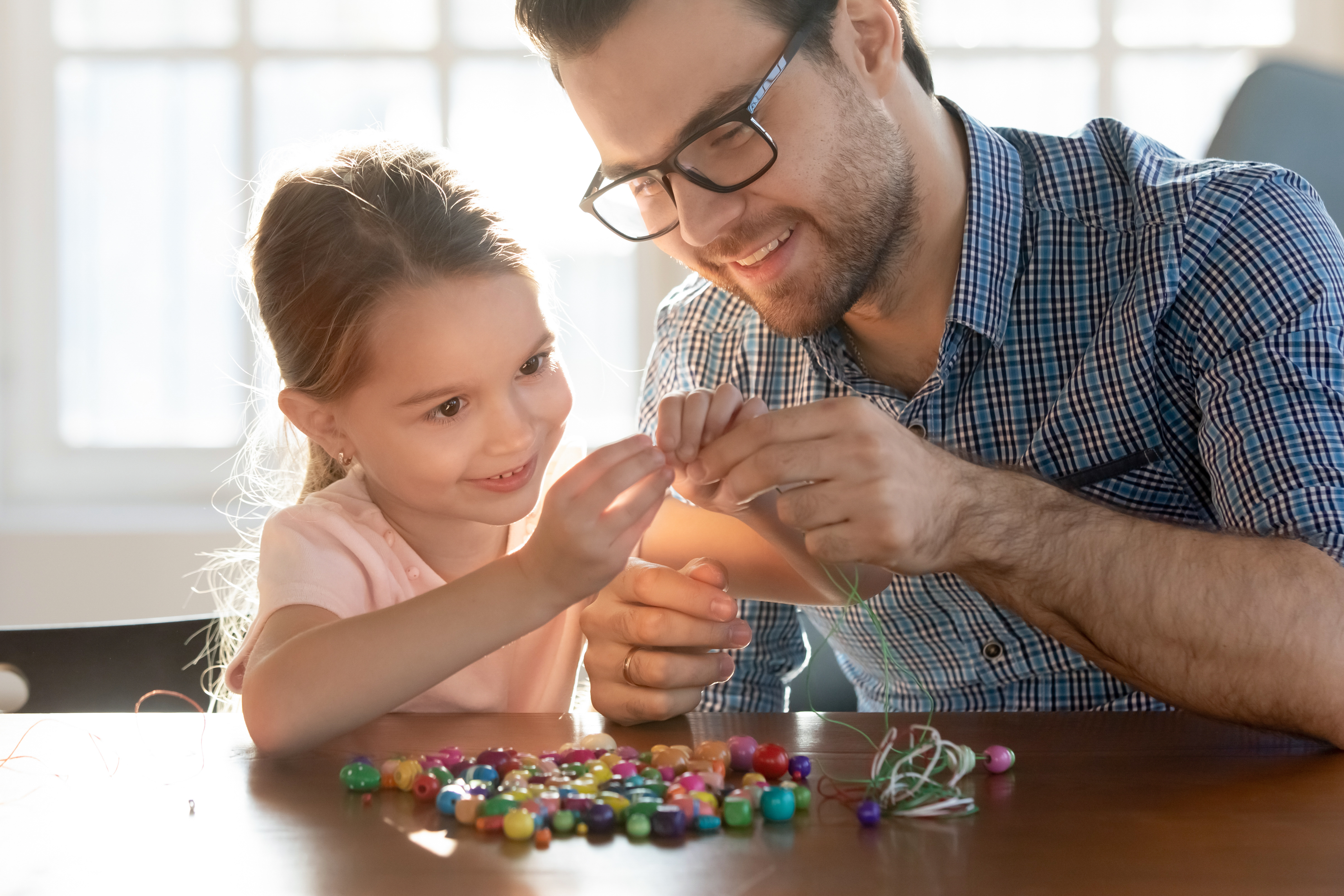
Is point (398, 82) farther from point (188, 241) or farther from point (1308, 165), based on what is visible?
point (1308, 165)

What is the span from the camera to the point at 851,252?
1.47 metres

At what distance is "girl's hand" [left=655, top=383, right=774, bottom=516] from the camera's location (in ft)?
3.75

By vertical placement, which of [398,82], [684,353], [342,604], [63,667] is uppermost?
[398,82]

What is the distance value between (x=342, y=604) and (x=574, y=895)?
683mm

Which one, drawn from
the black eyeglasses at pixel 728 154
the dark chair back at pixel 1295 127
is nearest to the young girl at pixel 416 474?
the black eyeglasses at pixel 728 154

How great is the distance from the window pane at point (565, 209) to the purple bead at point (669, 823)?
2566 mm

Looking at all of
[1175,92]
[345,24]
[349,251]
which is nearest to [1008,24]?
[1175,92]

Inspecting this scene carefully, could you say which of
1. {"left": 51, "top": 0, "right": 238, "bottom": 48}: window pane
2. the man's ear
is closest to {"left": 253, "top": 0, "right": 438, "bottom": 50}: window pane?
{"left": 51, "top": 0, "right": 238, "bottom": 48}: window pane

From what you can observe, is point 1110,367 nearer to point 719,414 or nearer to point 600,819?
point 719,414

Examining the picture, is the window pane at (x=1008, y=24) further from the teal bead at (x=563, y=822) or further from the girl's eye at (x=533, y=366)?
the teal bead at (x=563, y=822)

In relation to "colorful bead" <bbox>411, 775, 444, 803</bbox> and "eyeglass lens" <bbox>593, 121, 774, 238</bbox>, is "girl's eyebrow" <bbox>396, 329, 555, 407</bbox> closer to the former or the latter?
"eyeglass lens" <bbox>593, 121, 774, 238</bbox>

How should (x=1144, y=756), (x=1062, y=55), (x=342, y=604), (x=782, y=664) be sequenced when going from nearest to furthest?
1. (x=1144, y=756)
2. (x=342, y=604)
3. (x=782, y=664)
4. (x=1062, y=55)

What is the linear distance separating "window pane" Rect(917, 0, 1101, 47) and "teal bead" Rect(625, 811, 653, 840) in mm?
3018

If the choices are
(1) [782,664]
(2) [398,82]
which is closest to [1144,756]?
(1) [782,664]
